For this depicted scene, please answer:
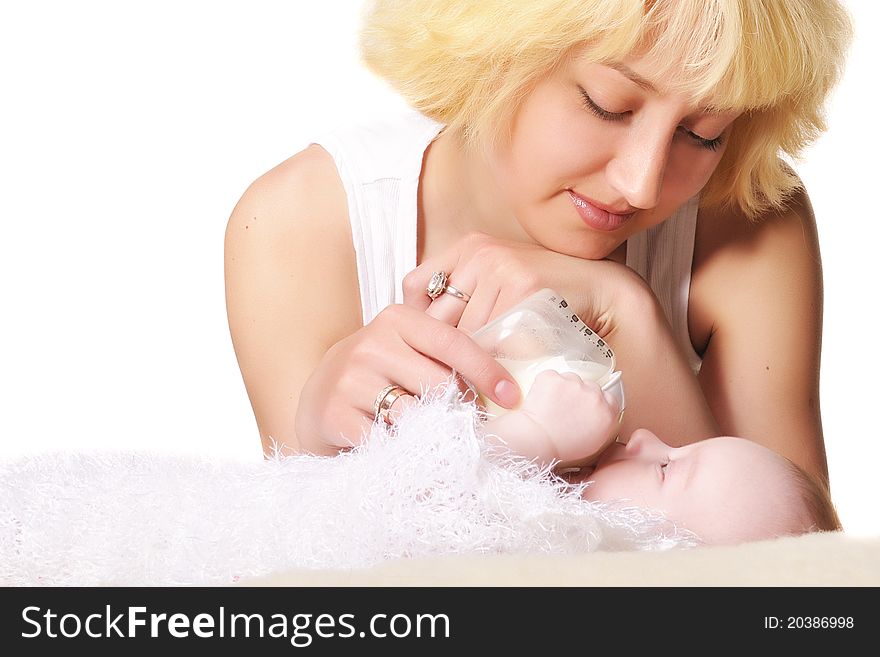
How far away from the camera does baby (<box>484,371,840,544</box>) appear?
1333 millimetres

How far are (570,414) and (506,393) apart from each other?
3.4 inches

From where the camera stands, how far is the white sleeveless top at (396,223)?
1.85 metres

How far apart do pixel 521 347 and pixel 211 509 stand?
1.51ft

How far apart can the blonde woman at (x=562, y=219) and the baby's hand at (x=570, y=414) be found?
0.04 m

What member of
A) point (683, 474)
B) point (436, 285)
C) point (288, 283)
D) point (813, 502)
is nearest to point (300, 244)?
point (288, 283)

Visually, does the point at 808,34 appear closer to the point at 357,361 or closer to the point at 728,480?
the point at 728,480

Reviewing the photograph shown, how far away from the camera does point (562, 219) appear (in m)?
1.61

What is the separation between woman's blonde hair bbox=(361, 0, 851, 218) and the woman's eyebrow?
0.06 ft

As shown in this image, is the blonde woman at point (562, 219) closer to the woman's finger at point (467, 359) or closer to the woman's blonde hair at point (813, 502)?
the woman's finger at point (467, 359)

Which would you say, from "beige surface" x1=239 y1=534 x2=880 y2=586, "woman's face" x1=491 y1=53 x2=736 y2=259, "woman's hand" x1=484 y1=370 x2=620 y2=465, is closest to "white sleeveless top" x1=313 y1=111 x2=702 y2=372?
"woman's face" x1=491 y1=53 x2=736 y2=259

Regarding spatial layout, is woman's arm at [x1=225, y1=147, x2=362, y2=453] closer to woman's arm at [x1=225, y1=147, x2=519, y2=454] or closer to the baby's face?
woman's arm at [x1=225, y1=147, x2=519, y2=454]

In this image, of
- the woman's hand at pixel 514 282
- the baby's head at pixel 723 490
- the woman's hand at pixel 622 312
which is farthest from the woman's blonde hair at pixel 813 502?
the woman's hand at pixel 514 282

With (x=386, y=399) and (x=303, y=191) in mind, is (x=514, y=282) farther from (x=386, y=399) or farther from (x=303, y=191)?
(x=303, y=191)
